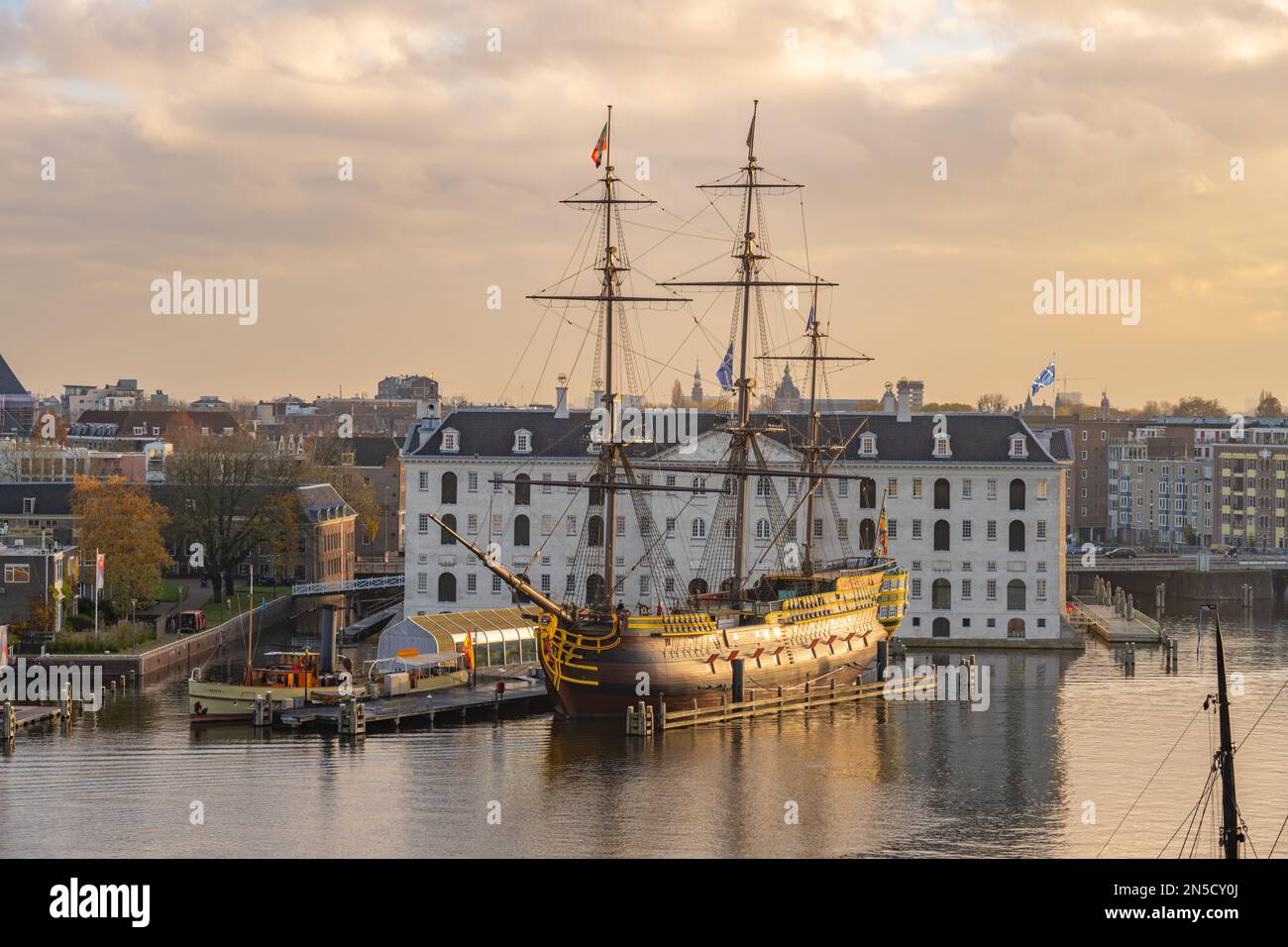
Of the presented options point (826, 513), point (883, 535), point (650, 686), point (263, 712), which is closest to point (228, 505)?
point (826, 513)

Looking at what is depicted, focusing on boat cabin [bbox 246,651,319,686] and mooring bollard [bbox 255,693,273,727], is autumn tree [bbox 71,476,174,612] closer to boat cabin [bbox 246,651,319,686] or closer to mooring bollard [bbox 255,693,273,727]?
boat cabin [bbox 246,651,319,686]

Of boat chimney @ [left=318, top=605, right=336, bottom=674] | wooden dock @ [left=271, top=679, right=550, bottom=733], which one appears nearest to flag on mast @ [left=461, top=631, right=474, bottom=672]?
wooden dock @ [left=271, top=679, right=550, bottom=733]

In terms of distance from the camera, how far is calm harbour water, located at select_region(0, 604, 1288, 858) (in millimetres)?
50062

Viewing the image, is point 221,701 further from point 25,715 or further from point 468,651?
point 468,651

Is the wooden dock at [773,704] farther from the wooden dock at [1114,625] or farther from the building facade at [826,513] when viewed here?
the wooden dock at [1114,625]

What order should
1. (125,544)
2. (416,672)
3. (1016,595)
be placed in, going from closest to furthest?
(416,672) → (125,544) → (1016,595)

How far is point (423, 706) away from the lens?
2847 inches

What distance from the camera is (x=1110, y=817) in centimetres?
5391

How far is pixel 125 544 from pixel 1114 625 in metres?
56.0

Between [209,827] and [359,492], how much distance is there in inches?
3917

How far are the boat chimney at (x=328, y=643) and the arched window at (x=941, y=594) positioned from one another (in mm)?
35838

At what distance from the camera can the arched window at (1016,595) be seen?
322 feet

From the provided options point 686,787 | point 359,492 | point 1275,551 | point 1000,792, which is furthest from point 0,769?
point 1275,551

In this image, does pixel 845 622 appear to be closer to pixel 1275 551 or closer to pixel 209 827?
pixel 209 827
